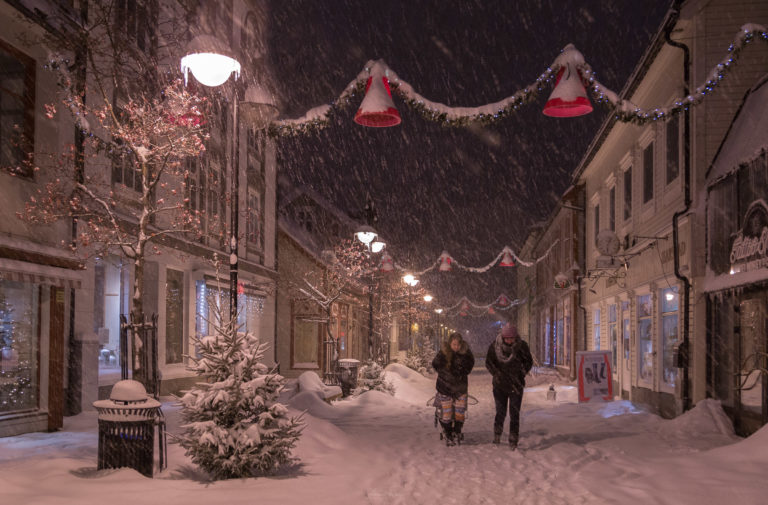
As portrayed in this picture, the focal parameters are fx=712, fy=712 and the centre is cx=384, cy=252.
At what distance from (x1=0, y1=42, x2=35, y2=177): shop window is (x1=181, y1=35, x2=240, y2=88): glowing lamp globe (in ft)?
13.5

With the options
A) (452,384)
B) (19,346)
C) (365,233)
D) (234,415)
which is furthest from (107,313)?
(234,415)

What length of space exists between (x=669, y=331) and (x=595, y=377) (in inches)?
93.2

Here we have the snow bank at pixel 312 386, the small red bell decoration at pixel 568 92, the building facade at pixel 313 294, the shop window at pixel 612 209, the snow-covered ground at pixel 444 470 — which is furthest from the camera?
the building facade at pixel 313 294

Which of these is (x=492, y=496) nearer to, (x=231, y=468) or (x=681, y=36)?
(x=231, y=468)

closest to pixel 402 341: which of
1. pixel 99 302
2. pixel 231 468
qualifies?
pixel 99 302

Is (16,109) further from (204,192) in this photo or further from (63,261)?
(204,192)

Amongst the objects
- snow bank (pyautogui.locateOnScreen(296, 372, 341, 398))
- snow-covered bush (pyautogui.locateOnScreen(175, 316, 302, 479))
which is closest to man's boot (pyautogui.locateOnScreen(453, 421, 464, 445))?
snow-covered bush (pyautogui.locateOnScreen(175, 316, 302, 479))

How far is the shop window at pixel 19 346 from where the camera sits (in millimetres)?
10977

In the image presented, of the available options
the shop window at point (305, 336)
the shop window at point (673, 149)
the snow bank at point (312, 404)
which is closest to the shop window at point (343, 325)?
the shop window at point (305, 336)

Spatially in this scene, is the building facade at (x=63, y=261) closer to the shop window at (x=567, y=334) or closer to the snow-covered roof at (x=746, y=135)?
the snow-covered roof at (x=746, y=135)

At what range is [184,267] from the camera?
1919cm

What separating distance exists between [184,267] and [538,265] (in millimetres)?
31669

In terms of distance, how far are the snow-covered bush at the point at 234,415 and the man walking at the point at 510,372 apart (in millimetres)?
3738

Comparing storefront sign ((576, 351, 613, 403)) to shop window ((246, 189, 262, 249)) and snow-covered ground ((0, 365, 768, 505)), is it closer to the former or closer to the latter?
snow-covered ground ((0, 365, 768, 505))
